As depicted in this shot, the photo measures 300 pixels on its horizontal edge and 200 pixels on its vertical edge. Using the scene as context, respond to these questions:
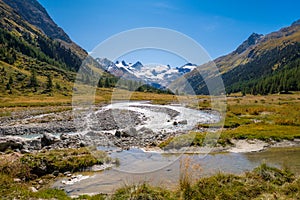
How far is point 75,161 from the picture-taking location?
1598cm

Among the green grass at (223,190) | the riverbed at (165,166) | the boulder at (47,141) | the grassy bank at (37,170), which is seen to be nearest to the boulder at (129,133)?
the riverbed at (165,166)

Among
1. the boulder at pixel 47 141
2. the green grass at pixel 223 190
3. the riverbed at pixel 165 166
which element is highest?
the green grass at pixel 223 190

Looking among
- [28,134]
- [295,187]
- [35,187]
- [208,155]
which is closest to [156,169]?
[208,155]

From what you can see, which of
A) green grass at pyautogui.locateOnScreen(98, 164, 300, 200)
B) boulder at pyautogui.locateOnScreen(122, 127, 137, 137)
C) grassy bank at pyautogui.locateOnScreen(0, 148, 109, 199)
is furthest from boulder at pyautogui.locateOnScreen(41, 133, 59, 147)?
green grass at pyautogui.locateOnScreen(98, 164, 300, 200)

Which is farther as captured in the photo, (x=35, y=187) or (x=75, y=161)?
(x=75, y=161)

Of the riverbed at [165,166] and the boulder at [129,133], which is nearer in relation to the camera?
the riverbed at [165,166]

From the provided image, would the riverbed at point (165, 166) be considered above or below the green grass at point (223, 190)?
below

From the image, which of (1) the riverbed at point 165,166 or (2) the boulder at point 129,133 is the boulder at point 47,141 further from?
(2) the boulder at point 129,133

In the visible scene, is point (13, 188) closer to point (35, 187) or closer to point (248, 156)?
point (35, 187)

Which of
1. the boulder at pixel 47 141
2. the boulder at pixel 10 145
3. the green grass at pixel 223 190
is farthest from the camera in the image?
the boulder at pixel 47 141

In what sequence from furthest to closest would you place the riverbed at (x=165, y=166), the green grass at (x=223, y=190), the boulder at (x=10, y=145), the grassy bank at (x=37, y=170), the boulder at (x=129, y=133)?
the boulder at (x=129, y=133)
the boulder at (x=10, y=145)
the riverbed at (x=165, y=166)
the grassy bank at (x=37, y=170)
the green grass at (x=223, y=190)

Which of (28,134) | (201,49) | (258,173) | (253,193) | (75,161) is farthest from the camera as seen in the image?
(28,134)

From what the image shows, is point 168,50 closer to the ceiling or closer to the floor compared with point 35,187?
closer to the ceiling

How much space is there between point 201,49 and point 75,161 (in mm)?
10420
